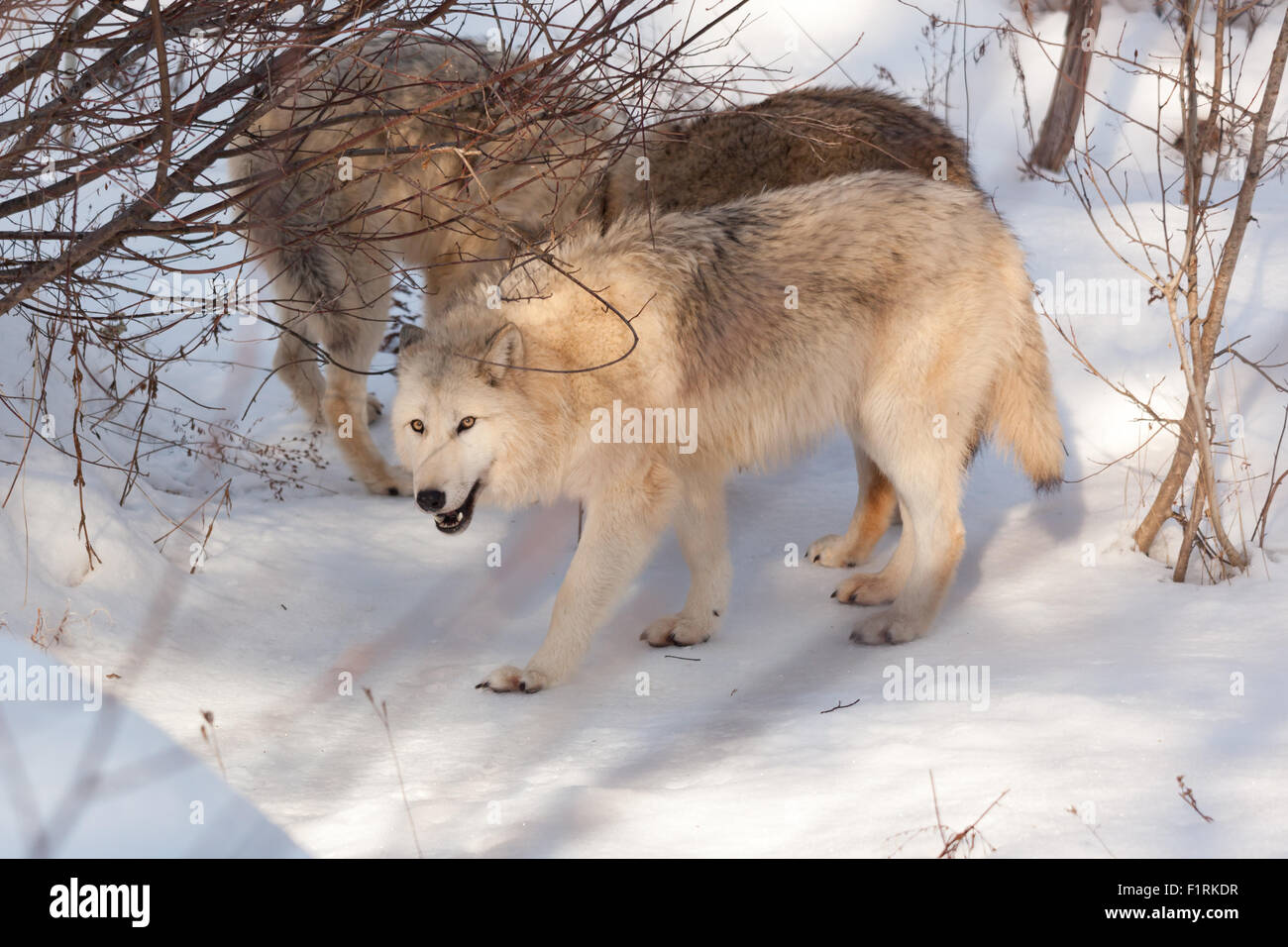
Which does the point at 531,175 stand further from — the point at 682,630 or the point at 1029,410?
the point at 1029,410

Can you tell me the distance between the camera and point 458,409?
14.2ft

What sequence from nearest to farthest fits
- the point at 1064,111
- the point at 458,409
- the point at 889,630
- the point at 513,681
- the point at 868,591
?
the point at 458,409, the point at 513,681, the point at 889,630, the point at 868,591, the point at 1064,111

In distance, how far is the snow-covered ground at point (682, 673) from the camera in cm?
320

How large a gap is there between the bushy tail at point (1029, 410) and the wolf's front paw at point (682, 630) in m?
1.61

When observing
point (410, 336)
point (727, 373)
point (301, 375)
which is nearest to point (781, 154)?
point (727, 373)

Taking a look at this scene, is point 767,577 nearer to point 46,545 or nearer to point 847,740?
point 847,740

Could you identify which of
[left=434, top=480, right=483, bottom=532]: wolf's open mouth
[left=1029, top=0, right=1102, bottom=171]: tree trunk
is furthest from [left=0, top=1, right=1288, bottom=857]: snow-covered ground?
[left=1029, top=0, right=1102, bottom=171]: tree trunk

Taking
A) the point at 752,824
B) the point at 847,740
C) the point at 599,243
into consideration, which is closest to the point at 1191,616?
the point at 847,740

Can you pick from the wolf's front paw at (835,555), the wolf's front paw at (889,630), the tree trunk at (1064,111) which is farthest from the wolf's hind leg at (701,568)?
the tree trunk at (1064,111)

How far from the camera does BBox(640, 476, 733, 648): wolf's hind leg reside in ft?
16.5

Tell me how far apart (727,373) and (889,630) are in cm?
131

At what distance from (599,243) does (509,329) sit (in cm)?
71

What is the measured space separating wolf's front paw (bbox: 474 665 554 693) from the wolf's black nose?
2.47 feet

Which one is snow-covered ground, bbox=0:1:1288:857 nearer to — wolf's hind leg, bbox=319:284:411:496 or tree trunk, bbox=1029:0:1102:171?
wolf's hind leg, bbox=319:284:411:496
